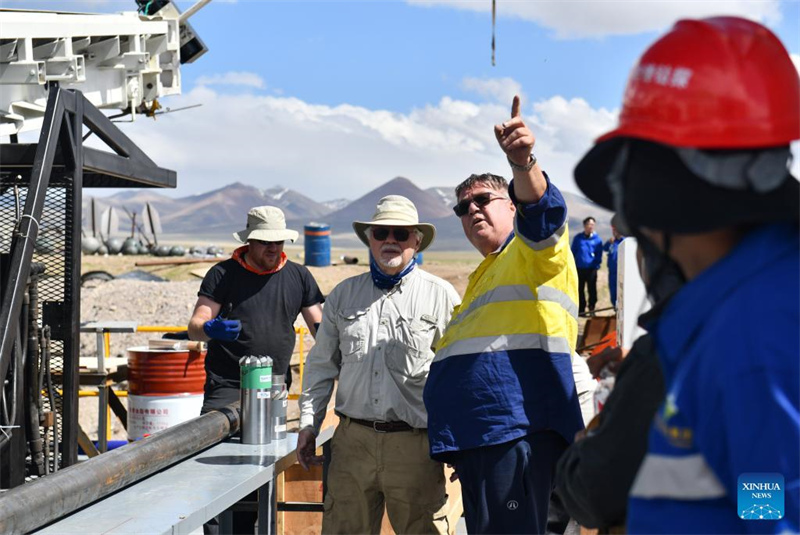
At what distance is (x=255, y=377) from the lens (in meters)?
4.14

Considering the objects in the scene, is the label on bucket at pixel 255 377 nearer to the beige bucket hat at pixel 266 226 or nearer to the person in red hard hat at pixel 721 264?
the beige bucket hat at pixel 266 226

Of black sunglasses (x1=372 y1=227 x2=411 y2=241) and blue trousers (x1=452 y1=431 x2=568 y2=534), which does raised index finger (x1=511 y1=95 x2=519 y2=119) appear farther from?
black sunglasses (x1=372 y1=227 x2=411 y2=241)

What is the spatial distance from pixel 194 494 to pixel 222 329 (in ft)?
5.74

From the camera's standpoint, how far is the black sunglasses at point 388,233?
409cm

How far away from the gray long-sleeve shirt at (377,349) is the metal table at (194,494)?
0.94 feet

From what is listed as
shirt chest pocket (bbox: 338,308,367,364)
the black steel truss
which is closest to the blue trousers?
shirt chest pocket (bbox: 338,308,367,364)

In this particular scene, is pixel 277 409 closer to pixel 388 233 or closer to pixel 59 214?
pixel 388 233

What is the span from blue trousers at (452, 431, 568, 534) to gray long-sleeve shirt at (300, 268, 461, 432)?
66cm

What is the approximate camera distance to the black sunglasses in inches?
161

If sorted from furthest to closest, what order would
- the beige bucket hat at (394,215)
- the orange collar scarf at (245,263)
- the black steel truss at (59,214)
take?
the orange collar scarf at (245,263), the black steel truss at (59,214), the beige bucket hat at (394,215)

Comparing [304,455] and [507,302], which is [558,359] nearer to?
[507,302]

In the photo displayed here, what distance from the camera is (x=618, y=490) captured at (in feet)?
5.08

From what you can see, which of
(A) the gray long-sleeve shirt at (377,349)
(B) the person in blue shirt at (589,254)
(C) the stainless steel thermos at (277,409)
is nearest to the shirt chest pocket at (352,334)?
(A) the gray long-sleeve shirt at (377,349)

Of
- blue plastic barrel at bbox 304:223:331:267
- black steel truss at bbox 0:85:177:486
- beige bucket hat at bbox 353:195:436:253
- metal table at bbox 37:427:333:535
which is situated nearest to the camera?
metal table at bbox 37:427:333:535
